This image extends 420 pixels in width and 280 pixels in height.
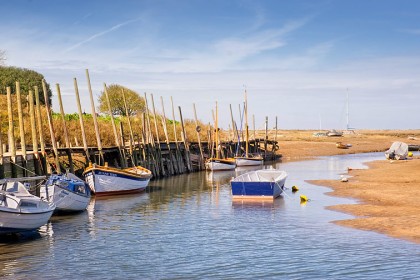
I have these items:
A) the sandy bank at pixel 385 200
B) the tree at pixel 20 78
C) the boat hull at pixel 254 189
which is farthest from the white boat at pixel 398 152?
the tree at pixel 20 78

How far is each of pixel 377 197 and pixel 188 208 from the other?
12199 mm

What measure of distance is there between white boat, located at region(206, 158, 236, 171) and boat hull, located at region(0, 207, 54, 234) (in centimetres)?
4072

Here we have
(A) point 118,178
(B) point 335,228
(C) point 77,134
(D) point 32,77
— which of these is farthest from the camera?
(D) point 32,77

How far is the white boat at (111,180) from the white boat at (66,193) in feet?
20.3

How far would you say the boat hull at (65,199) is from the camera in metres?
29.4

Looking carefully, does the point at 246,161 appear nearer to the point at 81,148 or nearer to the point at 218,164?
the point at 218,164

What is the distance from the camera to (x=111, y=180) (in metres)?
39.8

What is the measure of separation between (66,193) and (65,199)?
33 cm

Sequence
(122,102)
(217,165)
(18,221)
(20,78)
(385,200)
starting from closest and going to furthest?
(18,221) < (385,200) < (217,165) < (20,78) < (122,102)

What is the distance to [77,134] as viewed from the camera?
55.9m

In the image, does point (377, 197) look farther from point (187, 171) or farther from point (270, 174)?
point (187, 171)

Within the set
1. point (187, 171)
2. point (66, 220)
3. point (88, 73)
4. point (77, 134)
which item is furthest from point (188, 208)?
point (187, 171)

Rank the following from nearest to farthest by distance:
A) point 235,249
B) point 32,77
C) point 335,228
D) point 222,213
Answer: point 235,249 → point 335,228 → point 222,213 → point 32,77

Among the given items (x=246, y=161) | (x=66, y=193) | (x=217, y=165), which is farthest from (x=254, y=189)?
(x=246, y=161)
